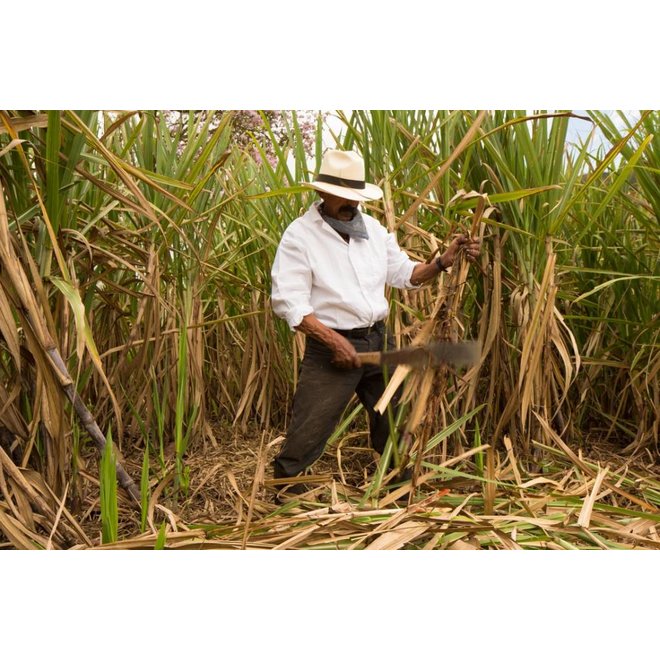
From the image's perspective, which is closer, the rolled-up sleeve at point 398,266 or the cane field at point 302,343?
the cane field at point 302,343

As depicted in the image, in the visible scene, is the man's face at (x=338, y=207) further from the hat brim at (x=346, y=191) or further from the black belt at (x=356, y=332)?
the black belt at (x=356, y=332)

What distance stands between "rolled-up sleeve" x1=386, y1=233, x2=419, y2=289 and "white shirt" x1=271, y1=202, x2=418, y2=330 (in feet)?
0.25

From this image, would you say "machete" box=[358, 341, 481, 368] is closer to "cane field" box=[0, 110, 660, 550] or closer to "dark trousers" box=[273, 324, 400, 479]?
"cane field" box=[0, 110, 660, 550]

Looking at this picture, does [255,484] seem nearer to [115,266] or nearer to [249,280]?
[115,266]

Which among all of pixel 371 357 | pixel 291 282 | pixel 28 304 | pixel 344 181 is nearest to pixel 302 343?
pixel 291 282

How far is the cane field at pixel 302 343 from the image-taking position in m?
1.85

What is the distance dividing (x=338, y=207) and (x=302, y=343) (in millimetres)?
750

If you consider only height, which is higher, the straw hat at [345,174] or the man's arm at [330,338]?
the straw hat at [345,174]

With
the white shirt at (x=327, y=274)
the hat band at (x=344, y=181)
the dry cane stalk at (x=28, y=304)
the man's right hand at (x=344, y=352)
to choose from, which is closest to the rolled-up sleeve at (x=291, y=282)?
the white shirt at (x=327, y=274)

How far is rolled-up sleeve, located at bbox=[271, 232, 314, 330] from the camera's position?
8.00ft

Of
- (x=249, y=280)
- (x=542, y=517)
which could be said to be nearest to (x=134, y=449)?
(x=249, y=280)

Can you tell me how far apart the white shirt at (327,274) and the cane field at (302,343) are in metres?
0.16

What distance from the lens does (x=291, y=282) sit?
248 cm

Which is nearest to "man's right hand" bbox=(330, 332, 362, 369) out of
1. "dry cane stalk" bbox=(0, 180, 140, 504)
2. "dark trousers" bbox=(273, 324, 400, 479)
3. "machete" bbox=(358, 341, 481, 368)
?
"dark trousers" bbox=(273, 324, 400, 479)
